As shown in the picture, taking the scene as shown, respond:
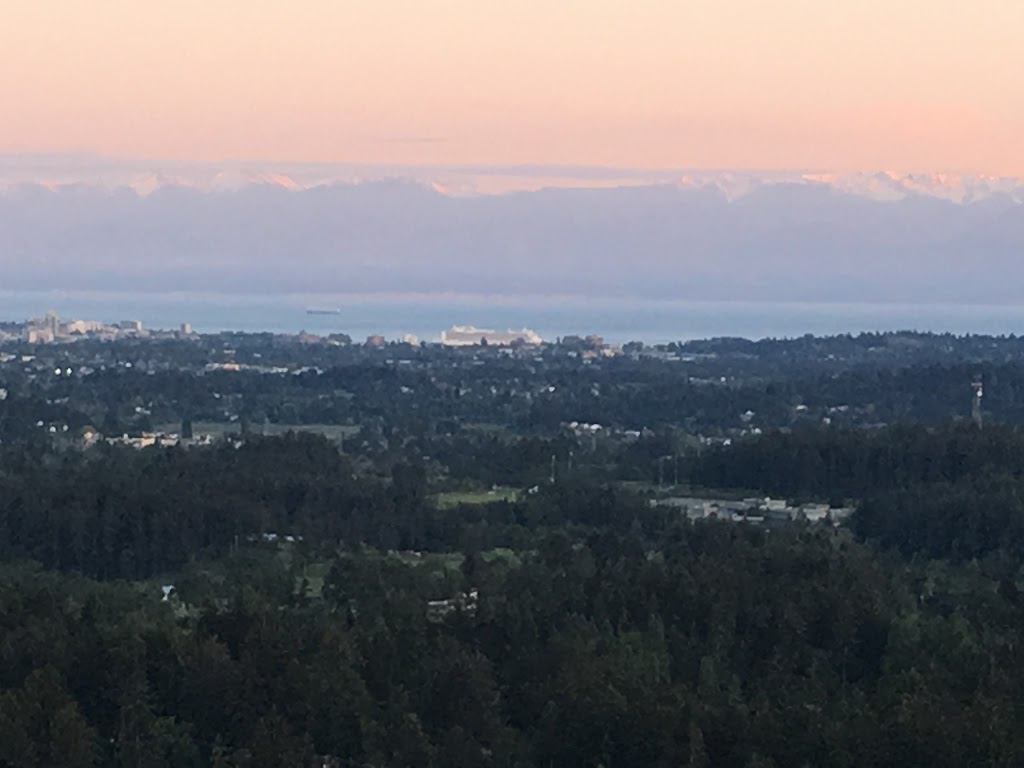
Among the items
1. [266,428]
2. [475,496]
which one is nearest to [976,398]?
[266,428]

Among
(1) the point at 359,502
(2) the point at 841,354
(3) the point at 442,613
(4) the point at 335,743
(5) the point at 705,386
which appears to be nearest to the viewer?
(4) the point at 335,743

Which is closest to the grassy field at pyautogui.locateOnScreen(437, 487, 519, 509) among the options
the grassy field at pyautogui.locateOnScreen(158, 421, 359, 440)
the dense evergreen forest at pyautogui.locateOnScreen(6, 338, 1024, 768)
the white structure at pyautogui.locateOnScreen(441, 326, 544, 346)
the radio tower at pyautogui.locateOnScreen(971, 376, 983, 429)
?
the dense evergreen forest at pyautogui.locateOnScreen(6, 338, 1024, 768)

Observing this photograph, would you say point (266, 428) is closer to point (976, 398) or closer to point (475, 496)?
point (976, 398)

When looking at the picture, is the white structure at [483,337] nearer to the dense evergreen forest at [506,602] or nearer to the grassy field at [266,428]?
the grassy field at [266,428]

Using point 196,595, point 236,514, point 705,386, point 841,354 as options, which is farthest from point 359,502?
point 841,354

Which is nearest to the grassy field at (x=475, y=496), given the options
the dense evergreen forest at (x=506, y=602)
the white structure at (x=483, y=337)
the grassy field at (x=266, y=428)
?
the dense evergreen forest at (x=506, y=602)

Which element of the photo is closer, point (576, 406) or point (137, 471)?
point (137, 471)

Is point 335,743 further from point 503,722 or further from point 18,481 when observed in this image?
point 18,481
